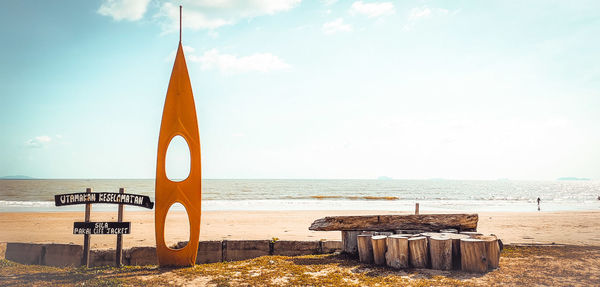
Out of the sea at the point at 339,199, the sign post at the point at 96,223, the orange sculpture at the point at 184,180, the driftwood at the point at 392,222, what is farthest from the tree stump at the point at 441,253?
the sea at the point at 339,199

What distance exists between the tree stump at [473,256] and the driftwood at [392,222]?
126cm

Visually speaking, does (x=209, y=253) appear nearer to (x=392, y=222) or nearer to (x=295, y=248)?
(x=295, y=248)

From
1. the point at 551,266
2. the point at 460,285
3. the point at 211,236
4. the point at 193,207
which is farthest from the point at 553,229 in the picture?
the point at 193,207

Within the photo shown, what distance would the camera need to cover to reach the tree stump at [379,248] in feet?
19.3

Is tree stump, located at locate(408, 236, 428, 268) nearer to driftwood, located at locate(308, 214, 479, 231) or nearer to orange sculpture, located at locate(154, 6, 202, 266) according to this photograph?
driftwood, located at locate(308, 214, 479, 231)

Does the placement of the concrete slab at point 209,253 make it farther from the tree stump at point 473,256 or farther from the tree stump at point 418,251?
the tree stump at point 473,256

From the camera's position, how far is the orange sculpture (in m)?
6.28

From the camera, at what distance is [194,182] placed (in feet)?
20.9

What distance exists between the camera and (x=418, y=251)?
5.61 meters

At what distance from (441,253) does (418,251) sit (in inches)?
13.6

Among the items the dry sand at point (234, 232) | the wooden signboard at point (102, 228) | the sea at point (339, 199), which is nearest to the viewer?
the wooden signboard at point (102, 228)

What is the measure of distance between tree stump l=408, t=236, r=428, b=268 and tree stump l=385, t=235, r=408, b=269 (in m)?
0.11

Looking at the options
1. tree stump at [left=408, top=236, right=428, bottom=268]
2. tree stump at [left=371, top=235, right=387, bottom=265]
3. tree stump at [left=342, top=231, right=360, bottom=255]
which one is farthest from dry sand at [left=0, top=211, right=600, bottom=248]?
tree stump at [left=408, top=236, right=428, bottom=268]

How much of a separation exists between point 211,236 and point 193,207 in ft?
17.6
